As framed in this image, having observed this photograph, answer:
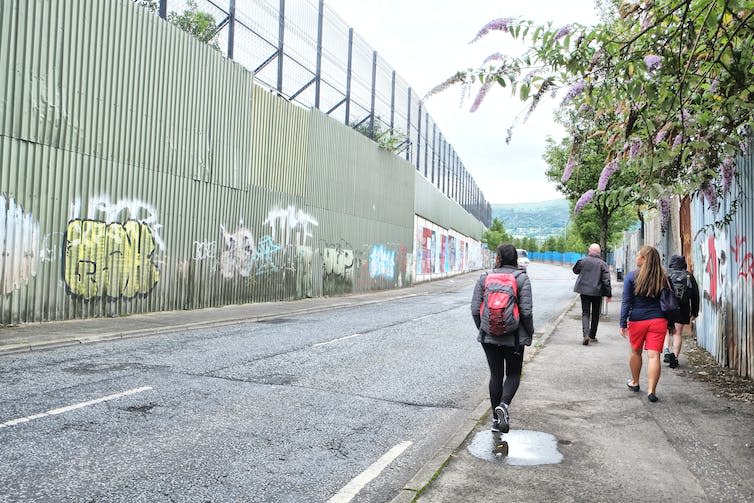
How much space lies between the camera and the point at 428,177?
4172 centimetres

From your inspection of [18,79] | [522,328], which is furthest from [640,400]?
[18,79]

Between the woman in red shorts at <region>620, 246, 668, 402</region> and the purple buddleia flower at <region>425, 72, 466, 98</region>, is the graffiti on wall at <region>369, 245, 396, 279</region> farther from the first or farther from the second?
the purple buddleia flower at <region>425, 72, 466, 98</region>

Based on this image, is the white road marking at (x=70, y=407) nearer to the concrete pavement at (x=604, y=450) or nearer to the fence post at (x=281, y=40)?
the concrete pavement at (x=604, y=450)

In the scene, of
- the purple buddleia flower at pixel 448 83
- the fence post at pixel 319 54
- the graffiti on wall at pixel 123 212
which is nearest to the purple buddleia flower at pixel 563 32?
the purple buddleia flower at pixel 448 83

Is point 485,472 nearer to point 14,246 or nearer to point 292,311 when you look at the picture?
point 14,246

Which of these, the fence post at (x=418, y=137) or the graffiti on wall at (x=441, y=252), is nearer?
the fence post at (x=418, y=137)

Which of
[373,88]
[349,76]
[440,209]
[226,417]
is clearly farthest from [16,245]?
[440,209]

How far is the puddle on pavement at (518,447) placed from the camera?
4.77 m

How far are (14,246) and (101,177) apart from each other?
2619mm

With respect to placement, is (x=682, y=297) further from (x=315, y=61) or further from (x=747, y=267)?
(x=315, y=61)

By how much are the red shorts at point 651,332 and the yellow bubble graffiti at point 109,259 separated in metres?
11.0

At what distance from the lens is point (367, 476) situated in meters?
4.36

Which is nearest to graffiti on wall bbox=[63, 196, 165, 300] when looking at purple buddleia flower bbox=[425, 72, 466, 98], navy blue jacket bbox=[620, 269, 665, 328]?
purple buddleia flower bbox=[425, 72, 466, 98]

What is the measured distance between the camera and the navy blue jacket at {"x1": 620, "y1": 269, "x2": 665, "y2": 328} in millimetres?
7000
